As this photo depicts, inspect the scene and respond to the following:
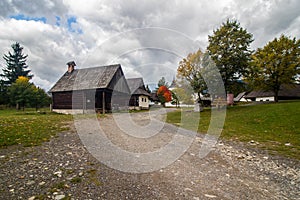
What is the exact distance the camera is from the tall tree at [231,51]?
17.2 m

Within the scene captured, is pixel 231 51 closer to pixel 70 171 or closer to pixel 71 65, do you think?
pixel 70 171

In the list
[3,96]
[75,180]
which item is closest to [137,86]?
[3,96]

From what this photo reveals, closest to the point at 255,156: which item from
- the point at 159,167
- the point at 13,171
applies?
the point at 159,167

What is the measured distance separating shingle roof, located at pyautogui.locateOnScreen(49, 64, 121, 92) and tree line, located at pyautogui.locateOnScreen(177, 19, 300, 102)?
400 inches

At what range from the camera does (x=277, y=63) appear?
22.7m

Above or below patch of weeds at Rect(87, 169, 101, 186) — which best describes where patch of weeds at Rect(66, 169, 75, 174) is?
above

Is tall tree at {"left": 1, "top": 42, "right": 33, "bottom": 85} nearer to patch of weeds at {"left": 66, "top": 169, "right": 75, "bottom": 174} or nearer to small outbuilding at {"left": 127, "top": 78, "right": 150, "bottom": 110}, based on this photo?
small outbuilding at {"left": 127, "top": 78, "right": 150, "bottom": 110}

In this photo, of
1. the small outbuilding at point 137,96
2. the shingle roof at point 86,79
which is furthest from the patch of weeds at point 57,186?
the small outbuilding at point 137,96

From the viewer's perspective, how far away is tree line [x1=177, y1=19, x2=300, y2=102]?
57.4ft

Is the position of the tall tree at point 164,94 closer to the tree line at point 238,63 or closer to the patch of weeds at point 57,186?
the tree line at point 238,63

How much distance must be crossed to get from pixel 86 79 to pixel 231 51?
19.4 metres

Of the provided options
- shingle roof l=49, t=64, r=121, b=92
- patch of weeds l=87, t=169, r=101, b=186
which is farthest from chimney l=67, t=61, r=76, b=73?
patch of weeds l=87, t=169, r=101, b=186

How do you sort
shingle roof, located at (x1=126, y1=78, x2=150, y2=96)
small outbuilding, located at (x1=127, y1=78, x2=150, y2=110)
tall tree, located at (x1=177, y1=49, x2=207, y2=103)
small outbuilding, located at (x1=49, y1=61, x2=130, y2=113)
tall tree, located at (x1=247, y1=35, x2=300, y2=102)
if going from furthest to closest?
shingle roof, located at (x1=126, y1=78, x2=150, y2=96) < small outbuilding, located at (x1=127, y1=78, x2=150, y2=110) < tall tree, located at (x1=247, y1=35, x2=300, y2=102) < small outbuilding, located at (x1=49, y1=61, x2=130, y2=113) < tall tree, located at (x1=177, y1=49, x2=207, y2=103)

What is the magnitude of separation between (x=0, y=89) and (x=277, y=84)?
173 feet
